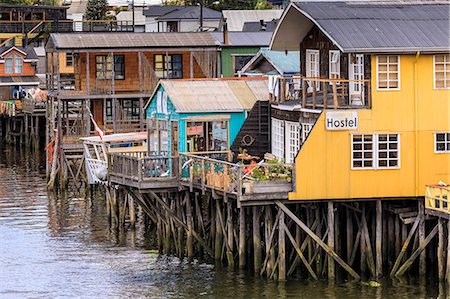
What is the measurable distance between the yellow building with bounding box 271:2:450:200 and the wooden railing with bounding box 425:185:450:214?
1.10 meters

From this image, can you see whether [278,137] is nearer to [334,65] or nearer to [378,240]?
[334,65]

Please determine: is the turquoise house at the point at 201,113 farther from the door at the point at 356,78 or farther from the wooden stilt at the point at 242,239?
the door at the point at 356,78

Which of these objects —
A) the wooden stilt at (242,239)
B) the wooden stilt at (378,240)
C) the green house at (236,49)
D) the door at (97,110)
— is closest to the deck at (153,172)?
the wooden stilt at (242,239)

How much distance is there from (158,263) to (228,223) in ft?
12.7

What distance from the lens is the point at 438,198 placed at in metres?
41.3

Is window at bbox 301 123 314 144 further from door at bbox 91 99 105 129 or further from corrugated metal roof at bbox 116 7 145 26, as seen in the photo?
corrugated metal roof at bbox 116 7 145 26

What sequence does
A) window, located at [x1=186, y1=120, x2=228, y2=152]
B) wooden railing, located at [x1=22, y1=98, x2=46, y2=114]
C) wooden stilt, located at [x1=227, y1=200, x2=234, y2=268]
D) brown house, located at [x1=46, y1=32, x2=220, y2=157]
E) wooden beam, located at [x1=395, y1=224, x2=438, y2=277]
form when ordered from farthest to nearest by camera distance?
wooden railing, located at [x1=22, y1=98, x2=46, y2=114]
brown house, located at [x1=46, y1=32, x2=220, y2=157]
window, located at [x1=186, y1=120, x2=228, y2=152]
wooden stilt, located at [x1=227, y1=200, x2=234, y2=268]
wooden beam, located at [x1=395, y1=224, x2=438, y2=277]

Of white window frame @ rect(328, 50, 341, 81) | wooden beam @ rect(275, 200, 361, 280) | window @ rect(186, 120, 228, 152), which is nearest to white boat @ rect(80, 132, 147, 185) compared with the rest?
window @ rect(186, 120, 228, 152)

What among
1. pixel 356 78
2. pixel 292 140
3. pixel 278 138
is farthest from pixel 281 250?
pixel 356 78

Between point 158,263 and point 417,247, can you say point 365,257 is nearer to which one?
point 417,247

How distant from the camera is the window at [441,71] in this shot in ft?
142

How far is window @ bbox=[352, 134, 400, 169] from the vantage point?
4303cm

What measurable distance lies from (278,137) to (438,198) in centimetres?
771

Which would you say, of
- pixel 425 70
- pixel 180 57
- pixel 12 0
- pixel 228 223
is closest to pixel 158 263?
pixel 228 223
